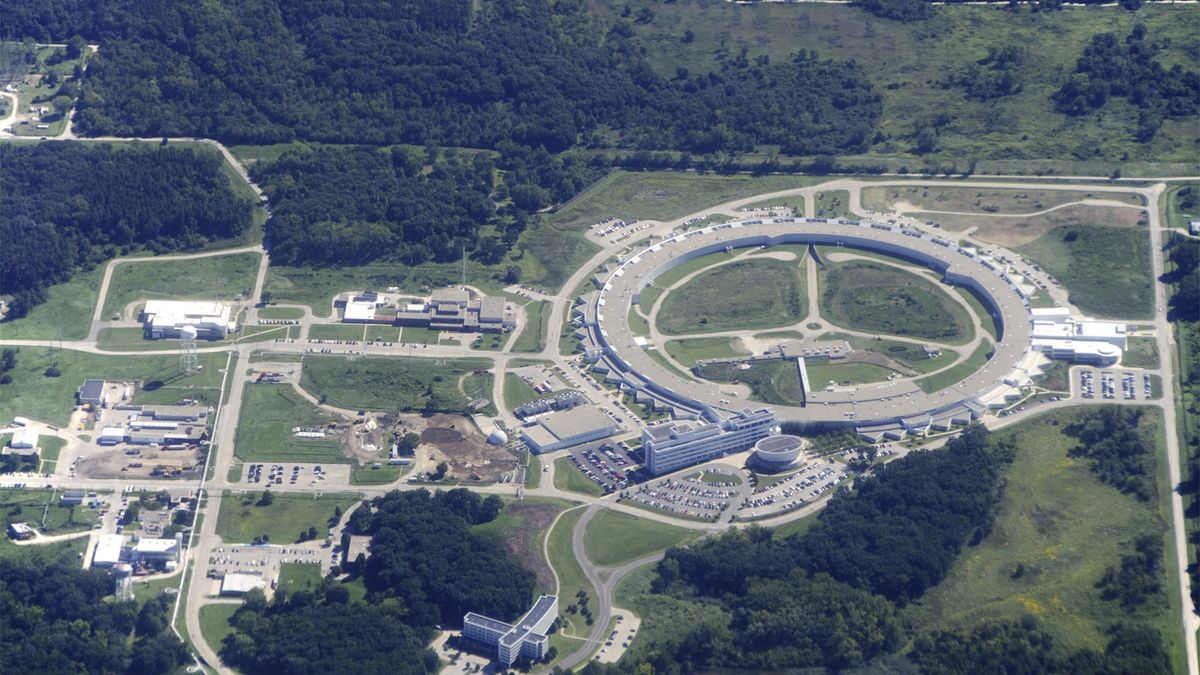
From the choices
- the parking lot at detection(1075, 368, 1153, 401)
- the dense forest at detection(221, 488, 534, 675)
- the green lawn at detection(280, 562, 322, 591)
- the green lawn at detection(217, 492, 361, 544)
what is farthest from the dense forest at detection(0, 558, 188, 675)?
the parking lot at detection(1075, 368, 1153, 401)

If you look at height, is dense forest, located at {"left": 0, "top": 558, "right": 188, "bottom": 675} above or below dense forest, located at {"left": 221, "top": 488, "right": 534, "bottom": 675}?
above

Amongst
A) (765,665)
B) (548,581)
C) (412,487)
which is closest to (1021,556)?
(765,665)

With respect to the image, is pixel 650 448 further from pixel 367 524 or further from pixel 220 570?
pixel 220 570

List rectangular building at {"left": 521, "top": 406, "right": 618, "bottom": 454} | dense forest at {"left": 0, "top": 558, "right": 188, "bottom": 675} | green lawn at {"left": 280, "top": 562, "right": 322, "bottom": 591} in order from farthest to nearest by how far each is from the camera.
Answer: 1. rectangular building at {"left": 521, "top": 406, "right": 618, "bottom": 454}
2. green lawn at {"left": 280, "top": 562, "right": 322, "bottom": 591}
3. dense forest at {"left": 0, "top": 558, "right": 188, "bottom": 675}

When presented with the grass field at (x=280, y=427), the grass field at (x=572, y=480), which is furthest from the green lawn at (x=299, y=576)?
the grass field at (x=572, y=480)

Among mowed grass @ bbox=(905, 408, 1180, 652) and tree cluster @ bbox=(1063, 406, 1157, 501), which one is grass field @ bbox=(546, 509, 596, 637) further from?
tree cluster @ bbox=(1063, 406, 1157, 501)

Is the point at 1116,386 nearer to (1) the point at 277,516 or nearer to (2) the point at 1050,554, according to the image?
(2) the point at 1050,554

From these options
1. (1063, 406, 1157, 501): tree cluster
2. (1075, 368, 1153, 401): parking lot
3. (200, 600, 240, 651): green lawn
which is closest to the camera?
(200, 600, 240, 651): green lawn

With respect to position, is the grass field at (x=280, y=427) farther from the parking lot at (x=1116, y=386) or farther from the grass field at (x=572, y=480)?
the parking lot at (x=1116, y=386)
